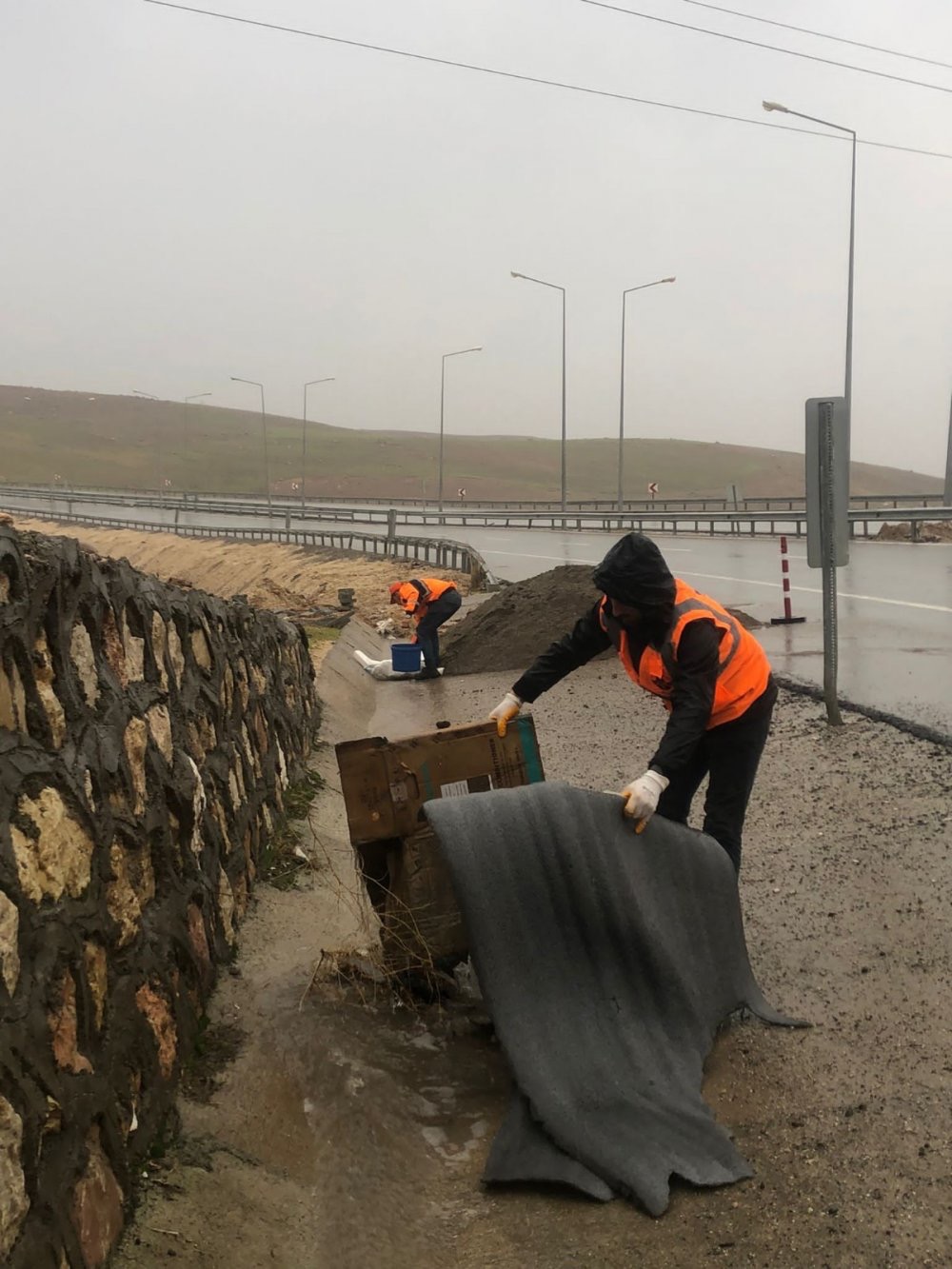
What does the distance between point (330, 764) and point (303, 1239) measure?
6.74 m

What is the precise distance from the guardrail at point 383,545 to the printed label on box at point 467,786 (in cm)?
1866

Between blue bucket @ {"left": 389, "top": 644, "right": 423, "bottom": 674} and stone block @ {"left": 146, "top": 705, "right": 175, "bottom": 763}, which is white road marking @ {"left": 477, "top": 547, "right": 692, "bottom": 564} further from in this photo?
stone block @ {"left": 146, "top": 705, "right": 175, "bottom": 763}

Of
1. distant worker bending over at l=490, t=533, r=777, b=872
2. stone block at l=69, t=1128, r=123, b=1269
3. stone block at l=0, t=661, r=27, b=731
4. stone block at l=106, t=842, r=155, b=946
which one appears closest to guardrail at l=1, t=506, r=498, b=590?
distant worker bending over at l=490, t=533, r=777, b=872

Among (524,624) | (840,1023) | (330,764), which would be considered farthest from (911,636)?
(840,1023)

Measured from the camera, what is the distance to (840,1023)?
16.0 ft

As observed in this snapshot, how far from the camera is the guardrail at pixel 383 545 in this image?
25.9m

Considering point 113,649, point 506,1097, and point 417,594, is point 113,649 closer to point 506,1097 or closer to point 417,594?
point 506,1097

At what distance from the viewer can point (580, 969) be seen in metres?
4.32

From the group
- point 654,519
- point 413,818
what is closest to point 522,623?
point 413,818

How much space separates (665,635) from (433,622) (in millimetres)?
11052

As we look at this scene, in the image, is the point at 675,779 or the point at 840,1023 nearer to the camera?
the point at 840,1023

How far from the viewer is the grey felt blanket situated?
4.05 m

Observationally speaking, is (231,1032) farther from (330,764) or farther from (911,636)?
(911,636)

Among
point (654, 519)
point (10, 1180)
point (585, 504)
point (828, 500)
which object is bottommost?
point (10, 1180)
